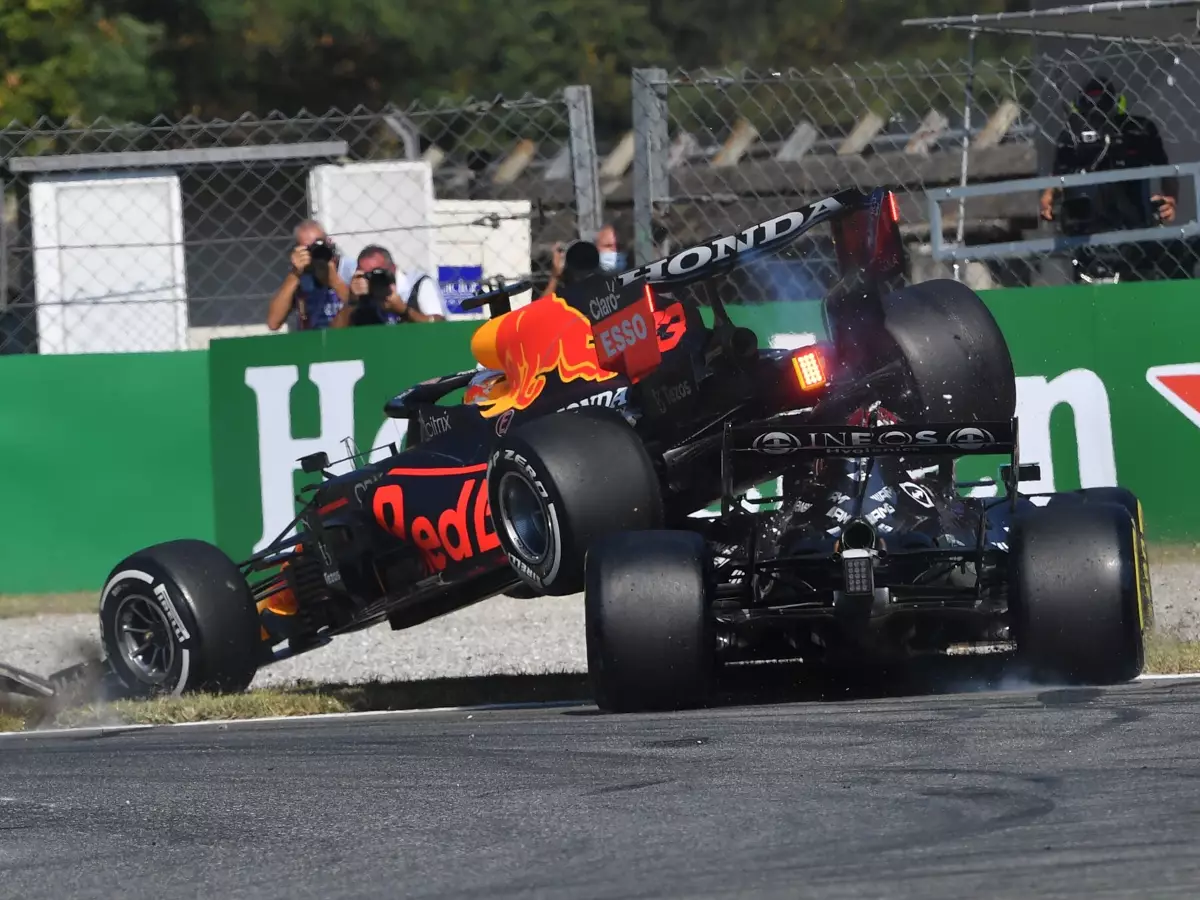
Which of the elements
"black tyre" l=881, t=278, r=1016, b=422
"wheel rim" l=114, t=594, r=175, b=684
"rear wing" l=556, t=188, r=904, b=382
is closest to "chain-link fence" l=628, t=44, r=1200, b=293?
"black tyre" l=881, t=278, r=1016, b=422

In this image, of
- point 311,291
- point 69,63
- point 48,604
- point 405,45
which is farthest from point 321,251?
point 405,45

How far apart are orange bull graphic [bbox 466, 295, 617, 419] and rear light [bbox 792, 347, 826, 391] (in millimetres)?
697

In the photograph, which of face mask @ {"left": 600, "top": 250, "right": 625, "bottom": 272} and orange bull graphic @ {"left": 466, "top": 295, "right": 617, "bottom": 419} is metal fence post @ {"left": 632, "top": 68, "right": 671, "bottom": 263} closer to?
face mask @ {"left": 600, "top": 250, "right": 625, "bottom": 272}

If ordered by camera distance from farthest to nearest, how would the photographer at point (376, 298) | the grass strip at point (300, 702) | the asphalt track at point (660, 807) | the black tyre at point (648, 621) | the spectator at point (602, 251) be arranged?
1. the photographer at point (376, 298)
2. the spectator at point (602, 251)
3. the grass strip at point (300, 702)
4. the black tyre at point (648, 621)
5. the asphalt track at point (660, 807)

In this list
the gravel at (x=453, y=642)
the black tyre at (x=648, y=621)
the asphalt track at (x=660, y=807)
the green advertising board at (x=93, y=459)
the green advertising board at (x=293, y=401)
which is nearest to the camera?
the asphalt track at (x=660, y=807)

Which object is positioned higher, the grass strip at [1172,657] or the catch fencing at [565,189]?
the catch fencing at [565,189]

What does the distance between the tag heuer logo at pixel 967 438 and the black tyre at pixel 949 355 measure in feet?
1.27

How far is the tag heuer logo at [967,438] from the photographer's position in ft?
20.1

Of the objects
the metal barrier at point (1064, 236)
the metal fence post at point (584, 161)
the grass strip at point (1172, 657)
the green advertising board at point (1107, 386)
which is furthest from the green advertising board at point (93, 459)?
the grass strip at point (1172, 657)

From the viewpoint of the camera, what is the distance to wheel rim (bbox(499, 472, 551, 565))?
642cm

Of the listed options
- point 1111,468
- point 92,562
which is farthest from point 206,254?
point 1111,468

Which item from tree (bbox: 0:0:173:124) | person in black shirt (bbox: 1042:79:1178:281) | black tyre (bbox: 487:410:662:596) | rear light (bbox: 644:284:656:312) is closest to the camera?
black tyre (bbox: 487:410:662:596)

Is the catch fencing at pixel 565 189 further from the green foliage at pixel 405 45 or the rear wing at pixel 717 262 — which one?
the green foliage at pixel 405 45

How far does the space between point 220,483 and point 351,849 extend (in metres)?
6.73
